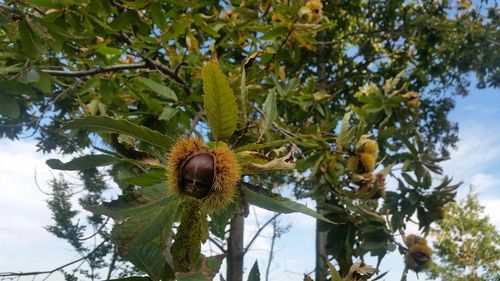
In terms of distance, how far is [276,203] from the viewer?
2.17 ft

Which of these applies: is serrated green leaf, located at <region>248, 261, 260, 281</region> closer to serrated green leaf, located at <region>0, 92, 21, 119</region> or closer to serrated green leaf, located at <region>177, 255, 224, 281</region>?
serrated green leaf, located at <region>177, 255, 224, 281</region>

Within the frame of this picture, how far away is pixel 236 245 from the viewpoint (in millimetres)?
3498

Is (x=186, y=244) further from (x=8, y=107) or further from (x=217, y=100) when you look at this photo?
(x=8, y=107)

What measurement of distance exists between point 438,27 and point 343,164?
3445 mm

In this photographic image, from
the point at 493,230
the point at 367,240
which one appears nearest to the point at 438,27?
the point at 367,240

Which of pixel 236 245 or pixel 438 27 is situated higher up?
pixel 438 27

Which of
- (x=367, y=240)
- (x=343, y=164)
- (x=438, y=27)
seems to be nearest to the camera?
(x=367, y=240)

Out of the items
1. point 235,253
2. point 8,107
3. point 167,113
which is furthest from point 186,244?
point 235,253

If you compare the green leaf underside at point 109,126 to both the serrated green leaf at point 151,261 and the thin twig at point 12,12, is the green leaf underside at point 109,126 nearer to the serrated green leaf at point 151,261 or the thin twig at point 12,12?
the serrated green leaf at point 151,261

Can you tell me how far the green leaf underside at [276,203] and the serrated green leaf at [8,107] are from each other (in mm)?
930

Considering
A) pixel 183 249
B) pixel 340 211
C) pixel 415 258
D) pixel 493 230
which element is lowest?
pixel 183 249

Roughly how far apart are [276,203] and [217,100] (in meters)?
0.17

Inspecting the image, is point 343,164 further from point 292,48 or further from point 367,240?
point 292,48

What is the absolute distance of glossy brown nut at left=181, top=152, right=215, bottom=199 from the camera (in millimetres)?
633
